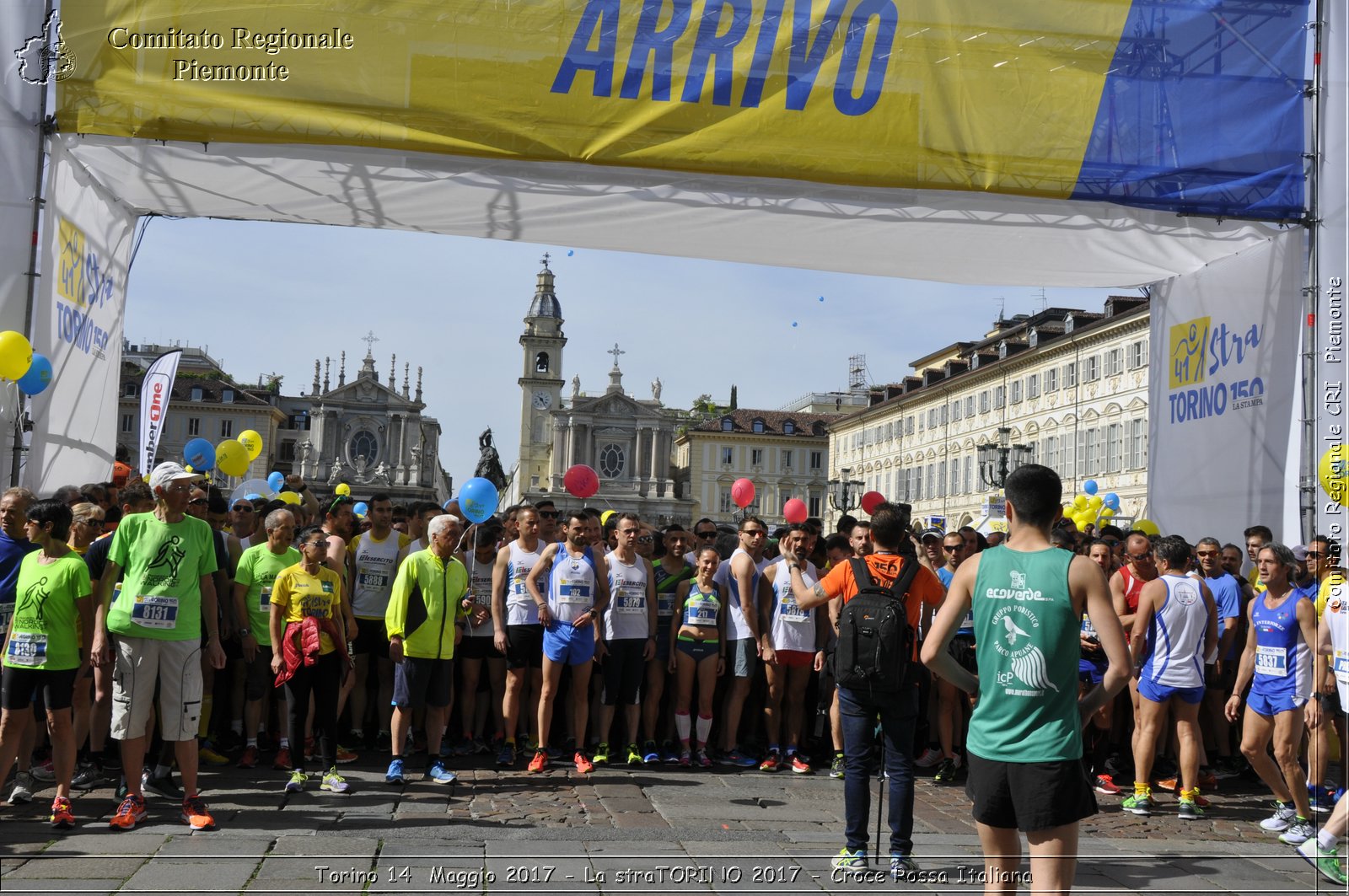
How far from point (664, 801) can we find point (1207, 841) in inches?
131

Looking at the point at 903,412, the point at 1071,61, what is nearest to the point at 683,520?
the point at 903,412

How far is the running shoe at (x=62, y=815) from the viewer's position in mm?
→ 6035

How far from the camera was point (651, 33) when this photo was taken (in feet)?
34.3

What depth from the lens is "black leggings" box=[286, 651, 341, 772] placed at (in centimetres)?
724

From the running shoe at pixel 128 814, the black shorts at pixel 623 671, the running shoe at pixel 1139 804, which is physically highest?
the black shorts at pixel 623 671

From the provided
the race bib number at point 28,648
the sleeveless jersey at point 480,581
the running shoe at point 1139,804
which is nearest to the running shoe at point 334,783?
the race bib number at point 28,648

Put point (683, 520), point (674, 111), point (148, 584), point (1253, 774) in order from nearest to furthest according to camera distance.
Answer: point (148, 584), point (1253, 774), point (674, 111), point (683, 520)

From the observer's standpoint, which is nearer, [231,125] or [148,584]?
[148,584]

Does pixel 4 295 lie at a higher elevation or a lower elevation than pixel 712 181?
lower

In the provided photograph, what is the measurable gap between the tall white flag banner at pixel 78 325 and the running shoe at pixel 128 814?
4.80 m

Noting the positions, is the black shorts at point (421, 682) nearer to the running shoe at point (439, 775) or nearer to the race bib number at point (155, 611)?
the running shoe at point (439, 775)

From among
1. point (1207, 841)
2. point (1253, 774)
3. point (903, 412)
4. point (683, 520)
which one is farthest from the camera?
point (683, 520)

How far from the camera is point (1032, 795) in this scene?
3.89 meters

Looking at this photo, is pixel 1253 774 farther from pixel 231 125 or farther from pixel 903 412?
pixel 903 412
